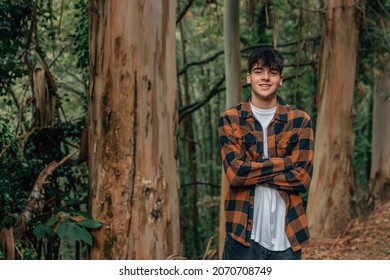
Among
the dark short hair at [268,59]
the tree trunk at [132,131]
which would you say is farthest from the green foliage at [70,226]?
the dark short hair at [268,59]

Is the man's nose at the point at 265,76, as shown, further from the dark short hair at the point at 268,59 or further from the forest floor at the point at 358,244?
the forest floor at the point at 358,244

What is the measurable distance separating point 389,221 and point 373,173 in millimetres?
3852

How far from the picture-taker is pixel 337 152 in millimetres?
11727

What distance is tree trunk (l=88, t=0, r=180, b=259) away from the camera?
212 inches

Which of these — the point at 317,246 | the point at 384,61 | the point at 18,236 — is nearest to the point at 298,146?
the point at 18,236

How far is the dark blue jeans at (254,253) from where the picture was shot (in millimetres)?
3879

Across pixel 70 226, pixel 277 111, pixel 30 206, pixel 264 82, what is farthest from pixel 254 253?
pixel 30 206

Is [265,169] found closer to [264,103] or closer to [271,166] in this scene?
[271,166]

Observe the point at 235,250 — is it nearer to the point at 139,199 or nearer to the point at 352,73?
the point at 139,199

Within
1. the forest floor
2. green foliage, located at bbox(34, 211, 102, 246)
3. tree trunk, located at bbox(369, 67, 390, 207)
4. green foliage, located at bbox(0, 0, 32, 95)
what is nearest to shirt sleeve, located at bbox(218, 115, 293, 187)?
green foliage, located at bbox(34, 211, 102, 246)

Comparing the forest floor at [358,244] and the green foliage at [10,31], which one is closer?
the green foliage at [10,31]

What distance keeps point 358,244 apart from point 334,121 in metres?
2.34

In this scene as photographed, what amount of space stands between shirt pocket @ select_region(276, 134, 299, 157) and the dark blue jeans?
1.66 ft

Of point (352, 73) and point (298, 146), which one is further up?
point (352, 73)
